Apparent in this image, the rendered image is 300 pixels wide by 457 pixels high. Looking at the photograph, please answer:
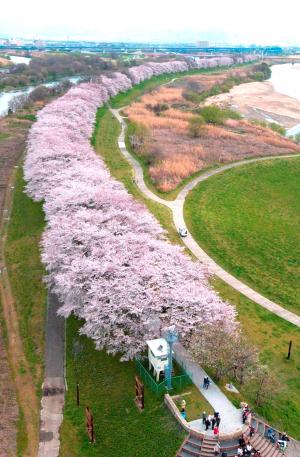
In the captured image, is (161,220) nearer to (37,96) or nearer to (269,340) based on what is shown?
(269,340)

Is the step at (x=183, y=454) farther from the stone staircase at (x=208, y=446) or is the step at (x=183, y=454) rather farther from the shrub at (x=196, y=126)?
the shrub at (x=196, y=126)

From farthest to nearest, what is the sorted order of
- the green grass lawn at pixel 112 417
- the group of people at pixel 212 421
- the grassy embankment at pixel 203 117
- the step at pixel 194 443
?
the grassy embankment at pixel 203 117 < the green grass lawn at pixel 112 417 < the group of people at pixel 212 421 < the step at pixel 194 443

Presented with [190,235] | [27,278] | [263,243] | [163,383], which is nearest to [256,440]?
[163,383]

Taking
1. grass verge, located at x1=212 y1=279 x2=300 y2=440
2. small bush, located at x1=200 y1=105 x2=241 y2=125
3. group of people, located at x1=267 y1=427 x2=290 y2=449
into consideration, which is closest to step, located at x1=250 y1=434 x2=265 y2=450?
group of people, located at x1=267 y1=427 x2=290 y2=449

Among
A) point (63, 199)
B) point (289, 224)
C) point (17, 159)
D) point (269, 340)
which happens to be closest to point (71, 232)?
point (63, 199)

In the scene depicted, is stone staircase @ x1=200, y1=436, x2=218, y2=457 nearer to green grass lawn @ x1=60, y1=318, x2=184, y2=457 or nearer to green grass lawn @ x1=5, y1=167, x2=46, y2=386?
green grass lawn @ x1=60, y1=318, x2=184, y2=457

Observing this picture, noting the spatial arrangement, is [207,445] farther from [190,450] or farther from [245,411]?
[245,411]

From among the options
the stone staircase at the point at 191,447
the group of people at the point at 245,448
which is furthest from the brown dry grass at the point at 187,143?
the group of people at the point at 245,448
